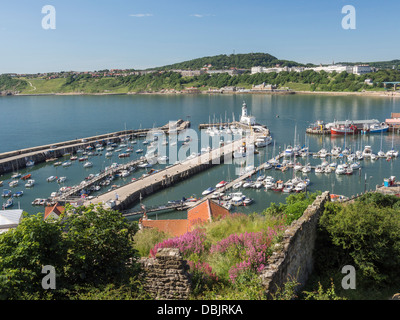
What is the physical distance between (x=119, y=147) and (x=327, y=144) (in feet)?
100

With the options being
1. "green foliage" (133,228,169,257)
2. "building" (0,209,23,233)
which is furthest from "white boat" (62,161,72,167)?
"green foliage" (133,228,169,257)

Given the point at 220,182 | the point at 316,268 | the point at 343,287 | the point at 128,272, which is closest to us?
the point at 128,272

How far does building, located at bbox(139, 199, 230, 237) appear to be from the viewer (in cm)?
1578

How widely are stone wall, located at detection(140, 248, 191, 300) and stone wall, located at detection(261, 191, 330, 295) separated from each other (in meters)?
1.41

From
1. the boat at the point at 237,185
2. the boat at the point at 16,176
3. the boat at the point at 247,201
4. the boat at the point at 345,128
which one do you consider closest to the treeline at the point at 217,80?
the boat at the point at 345,128

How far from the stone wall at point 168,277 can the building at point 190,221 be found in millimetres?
8579

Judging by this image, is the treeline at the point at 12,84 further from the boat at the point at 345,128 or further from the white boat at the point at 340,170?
the white boat at the point at 340,170

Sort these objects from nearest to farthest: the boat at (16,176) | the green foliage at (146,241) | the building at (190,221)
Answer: the green foliage at (146,241)
the building at (190,221)
the boat at (16,176)

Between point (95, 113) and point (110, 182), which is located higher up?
point (95, 113)

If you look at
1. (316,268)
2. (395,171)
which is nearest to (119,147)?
(395,171)

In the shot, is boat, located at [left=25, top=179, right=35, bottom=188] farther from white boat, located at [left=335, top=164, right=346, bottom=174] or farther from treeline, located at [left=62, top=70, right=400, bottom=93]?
treeline, located at [left=62, top=70, right=400, bottom=93]

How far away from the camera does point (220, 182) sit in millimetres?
34312

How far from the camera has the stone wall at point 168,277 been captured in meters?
6.30
